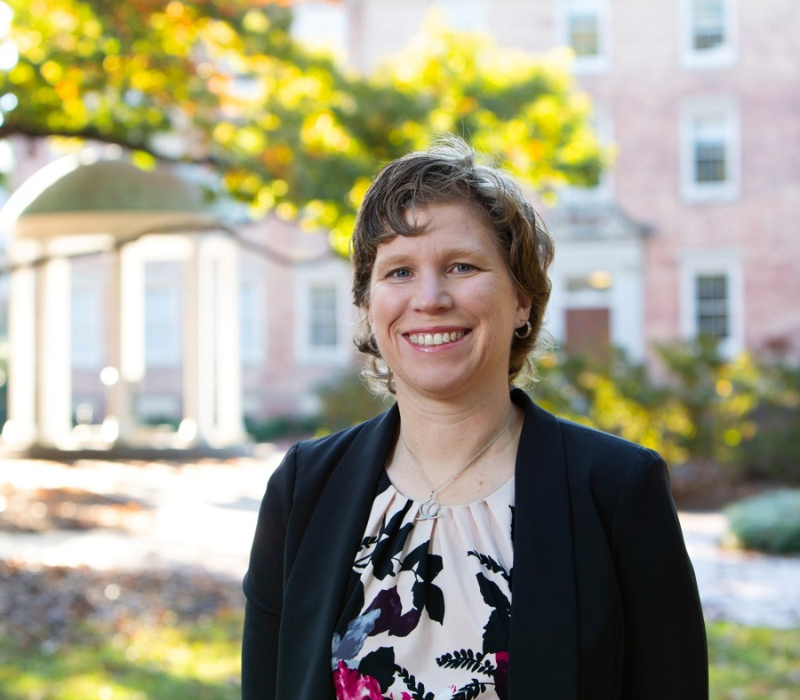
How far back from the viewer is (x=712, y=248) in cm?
2544

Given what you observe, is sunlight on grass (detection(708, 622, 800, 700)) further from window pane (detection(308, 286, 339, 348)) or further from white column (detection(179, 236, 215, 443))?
window pane (detection(308, 286, 339, 348))

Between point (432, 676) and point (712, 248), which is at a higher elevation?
point (712, 248)

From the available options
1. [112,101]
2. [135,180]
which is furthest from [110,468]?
[112,101]

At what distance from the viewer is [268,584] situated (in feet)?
8.23

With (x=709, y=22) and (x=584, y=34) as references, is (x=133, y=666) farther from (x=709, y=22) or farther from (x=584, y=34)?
(x=709, y=22)

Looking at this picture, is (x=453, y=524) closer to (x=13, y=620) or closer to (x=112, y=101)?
(x=13, y=620)

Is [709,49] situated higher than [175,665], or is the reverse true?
[709,49]

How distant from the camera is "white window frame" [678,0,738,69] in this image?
25438 millimetres

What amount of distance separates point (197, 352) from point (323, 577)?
1747 centimetres

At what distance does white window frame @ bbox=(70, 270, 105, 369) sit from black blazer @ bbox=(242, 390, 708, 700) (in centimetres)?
2835

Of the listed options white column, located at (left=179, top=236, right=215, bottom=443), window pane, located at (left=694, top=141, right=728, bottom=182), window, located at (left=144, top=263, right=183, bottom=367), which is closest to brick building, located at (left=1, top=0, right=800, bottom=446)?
window pane, located at (left=694, top=141, right=728, bottom=182)

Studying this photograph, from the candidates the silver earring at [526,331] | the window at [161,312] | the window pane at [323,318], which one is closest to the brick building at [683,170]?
the window pane at [323,318]

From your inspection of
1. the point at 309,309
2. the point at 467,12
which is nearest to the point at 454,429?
the point at 467,12

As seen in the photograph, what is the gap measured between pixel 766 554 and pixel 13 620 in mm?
6951
